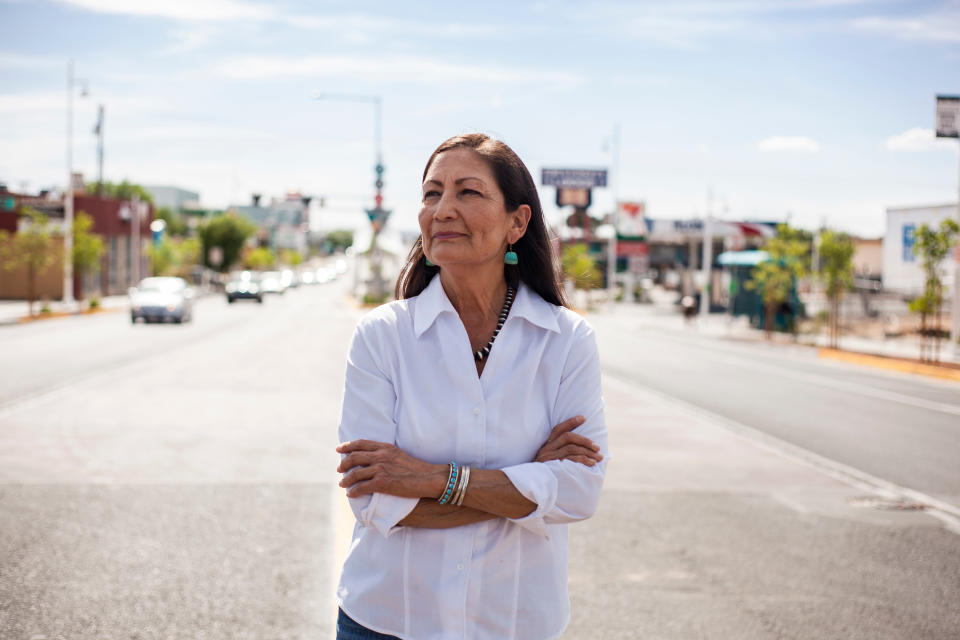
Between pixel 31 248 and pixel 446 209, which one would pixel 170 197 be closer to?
pixel 31 248

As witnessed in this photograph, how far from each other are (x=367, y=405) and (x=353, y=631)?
0.58m

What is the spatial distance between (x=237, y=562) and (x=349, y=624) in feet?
10.9

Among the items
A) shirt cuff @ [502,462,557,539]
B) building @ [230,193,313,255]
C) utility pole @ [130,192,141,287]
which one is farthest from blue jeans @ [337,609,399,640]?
building @ [230,193,313,255]

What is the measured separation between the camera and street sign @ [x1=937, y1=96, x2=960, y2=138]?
23.6 meters

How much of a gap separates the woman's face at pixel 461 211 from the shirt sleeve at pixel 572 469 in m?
0.37

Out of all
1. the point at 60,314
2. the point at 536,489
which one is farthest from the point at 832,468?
the point at 60,314

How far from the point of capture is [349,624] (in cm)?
251

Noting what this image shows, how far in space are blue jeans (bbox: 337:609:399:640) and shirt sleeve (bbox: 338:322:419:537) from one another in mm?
246

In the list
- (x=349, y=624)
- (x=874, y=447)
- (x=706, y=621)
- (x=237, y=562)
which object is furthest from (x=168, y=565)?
(x=874, y=447)

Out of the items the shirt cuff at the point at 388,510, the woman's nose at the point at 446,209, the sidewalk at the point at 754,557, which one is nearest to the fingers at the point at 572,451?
the shirt cuff at the point at 388,510

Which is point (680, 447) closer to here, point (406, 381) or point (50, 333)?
point (406, 381)

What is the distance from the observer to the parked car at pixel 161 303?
30.5m

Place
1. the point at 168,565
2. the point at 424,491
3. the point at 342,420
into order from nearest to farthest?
Answer: the point at 424,491 → the point at 342,420 → the point at 168,565

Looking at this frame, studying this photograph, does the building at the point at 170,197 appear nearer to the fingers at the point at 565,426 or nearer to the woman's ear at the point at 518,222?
the woman's ear at the point at 518,222
